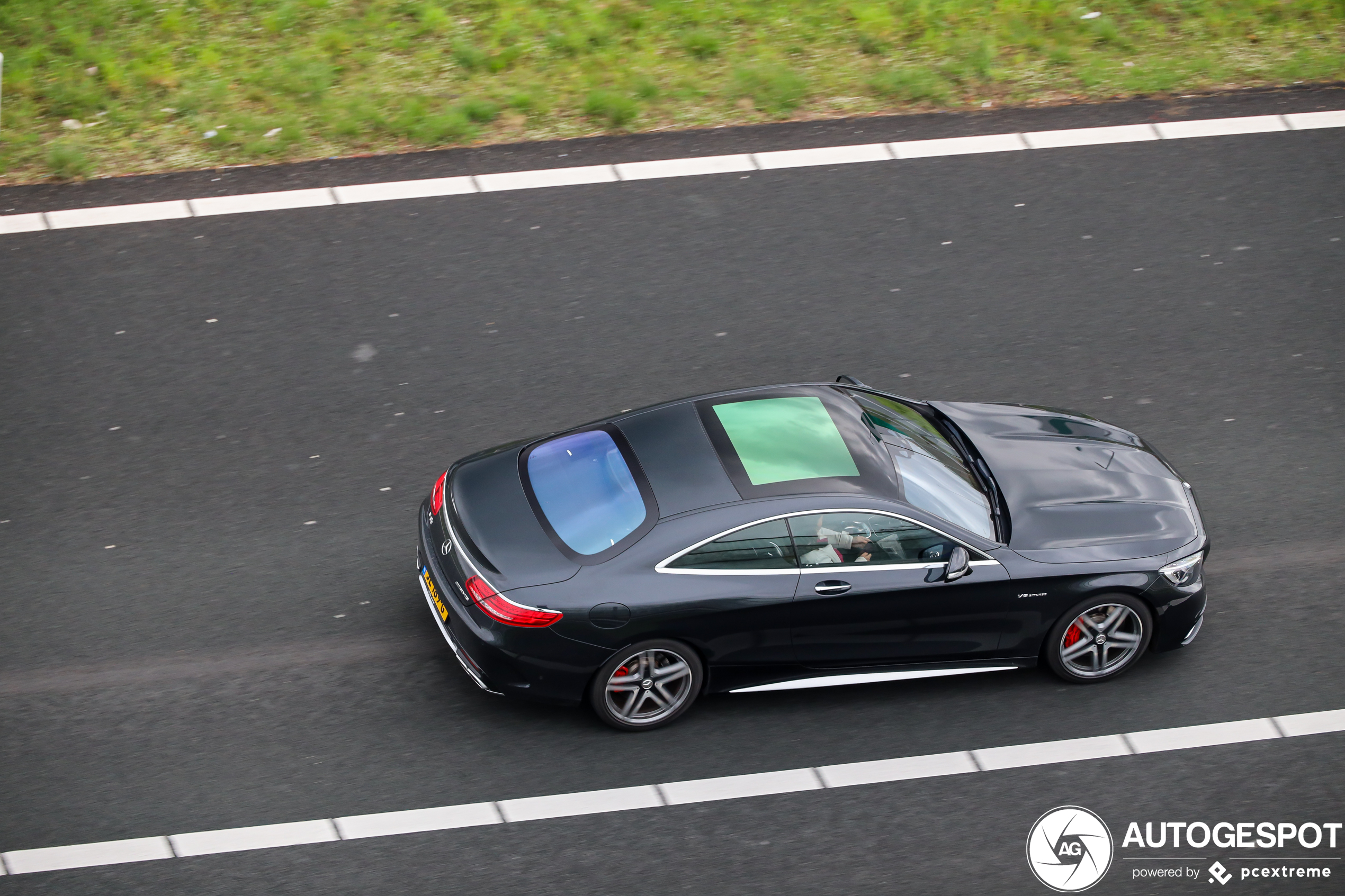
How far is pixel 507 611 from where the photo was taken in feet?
22.9

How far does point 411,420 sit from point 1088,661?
4.54 metres

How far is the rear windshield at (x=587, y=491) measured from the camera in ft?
23.4

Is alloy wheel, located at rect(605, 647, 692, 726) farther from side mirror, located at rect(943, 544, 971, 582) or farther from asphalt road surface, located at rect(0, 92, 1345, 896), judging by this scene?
side mirror, located at rect(943, 544, 971, 582)

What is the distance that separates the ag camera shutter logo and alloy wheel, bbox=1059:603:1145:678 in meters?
0.87

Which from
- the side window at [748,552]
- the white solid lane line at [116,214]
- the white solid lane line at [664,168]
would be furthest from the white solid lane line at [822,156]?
the side window at [748,552]

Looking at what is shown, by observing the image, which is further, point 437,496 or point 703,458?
Answer: point 437,496

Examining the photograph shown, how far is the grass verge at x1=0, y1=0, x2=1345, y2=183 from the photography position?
37.9 ft

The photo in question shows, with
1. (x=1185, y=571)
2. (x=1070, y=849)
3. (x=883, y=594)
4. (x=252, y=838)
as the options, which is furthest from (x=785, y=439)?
(x=252, y=838)

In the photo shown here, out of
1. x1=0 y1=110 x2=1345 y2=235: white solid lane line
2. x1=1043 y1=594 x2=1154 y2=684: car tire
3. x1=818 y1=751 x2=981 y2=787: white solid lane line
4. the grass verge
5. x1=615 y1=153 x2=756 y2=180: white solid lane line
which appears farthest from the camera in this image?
the grass verge

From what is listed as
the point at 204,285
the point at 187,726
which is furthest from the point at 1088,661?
the point at 204,285

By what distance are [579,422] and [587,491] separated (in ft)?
6.61

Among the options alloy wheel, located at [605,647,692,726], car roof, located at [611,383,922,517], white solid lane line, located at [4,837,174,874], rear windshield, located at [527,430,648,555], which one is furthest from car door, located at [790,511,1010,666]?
white solid lane line, located at [4,837,174,874]

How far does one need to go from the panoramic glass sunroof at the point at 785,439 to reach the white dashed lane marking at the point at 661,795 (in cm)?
155
